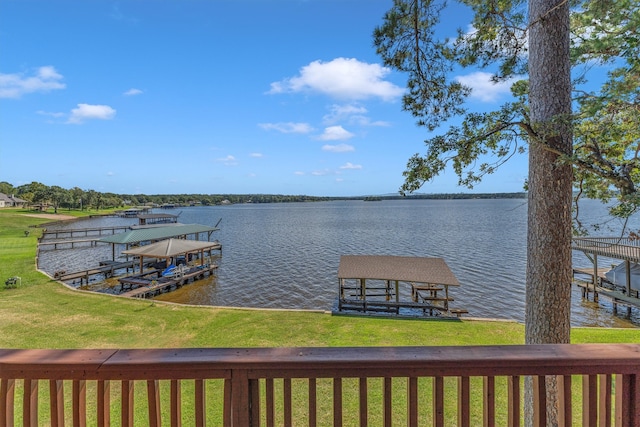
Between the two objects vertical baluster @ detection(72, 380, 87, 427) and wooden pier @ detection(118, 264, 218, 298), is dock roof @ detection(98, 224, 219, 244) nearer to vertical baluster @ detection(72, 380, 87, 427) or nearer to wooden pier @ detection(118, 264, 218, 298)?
wooden pier @ detection(118, 264, 218, 298)

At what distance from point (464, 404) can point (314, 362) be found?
29.6 inches

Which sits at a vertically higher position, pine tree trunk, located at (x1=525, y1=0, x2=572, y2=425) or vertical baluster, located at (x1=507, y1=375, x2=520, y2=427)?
pine tree trunk, located at (x1=525, y1=0, x2=572, y2=425)

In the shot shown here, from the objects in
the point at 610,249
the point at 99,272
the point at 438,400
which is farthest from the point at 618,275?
the point at 99,272

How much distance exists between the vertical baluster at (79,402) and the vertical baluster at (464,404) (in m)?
1.70

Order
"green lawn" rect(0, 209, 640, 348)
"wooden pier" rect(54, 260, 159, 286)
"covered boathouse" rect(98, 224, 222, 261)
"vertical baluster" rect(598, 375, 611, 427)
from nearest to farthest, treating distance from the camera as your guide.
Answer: "vertical baluster" rect(598, 375, 611, 427) < "green lawn" rect(0, 209, 640, 348) < "wooden pier" rect(54, 260, 159, 286) < "covered boathouse" rect(98, 224, 222, 261)

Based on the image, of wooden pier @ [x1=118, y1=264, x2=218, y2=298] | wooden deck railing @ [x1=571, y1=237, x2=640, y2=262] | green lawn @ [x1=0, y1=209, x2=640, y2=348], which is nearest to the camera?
green lawn @ [x1=0, y1=209, x2=640, y2=348]

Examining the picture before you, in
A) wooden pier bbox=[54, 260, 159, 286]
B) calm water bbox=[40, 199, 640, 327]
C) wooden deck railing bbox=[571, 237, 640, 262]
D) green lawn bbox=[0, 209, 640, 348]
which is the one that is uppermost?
wooden deck railing bbox=[571, 237, 640, 262]

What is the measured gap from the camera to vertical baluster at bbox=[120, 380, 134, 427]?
4.68 ft

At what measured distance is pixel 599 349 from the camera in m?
1.46

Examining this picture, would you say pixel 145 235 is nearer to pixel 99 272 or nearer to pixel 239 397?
pixel 99 272

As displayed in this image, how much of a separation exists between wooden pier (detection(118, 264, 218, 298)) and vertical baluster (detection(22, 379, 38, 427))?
15851 millimetres

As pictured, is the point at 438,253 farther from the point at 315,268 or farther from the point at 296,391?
the point at 296,391

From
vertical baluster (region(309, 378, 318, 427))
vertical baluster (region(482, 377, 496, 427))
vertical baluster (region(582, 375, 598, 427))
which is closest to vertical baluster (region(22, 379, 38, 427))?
vertical baluster (region(309, 378, 318, 427))

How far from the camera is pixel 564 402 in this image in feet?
4.73
